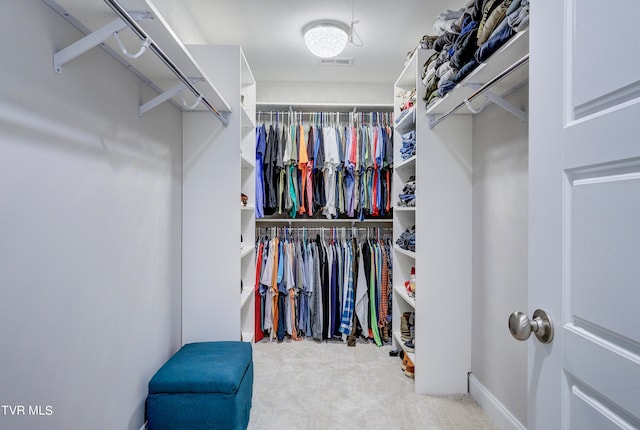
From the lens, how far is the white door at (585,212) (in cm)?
56

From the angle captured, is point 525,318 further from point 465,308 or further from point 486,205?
point 465,308

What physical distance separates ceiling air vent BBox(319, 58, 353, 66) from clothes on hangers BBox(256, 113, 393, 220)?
22.2 inches

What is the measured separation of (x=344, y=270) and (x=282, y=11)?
2.16 m

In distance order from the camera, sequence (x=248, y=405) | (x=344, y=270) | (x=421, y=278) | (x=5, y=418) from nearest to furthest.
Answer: (x=5, y=418)
(x=248, y=405)
(x=421, y=278)
(x=344, y=270)

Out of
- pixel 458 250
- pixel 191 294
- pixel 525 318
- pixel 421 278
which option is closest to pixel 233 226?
pixel 191 294

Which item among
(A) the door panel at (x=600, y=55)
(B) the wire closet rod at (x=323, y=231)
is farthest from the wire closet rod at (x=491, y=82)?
(B) the wire closet rod at (x=323, y=231)

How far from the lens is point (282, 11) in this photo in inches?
89.1

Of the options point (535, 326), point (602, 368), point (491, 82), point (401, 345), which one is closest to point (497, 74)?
point (491, 82)

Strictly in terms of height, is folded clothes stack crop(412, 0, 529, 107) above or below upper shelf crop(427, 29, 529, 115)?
above

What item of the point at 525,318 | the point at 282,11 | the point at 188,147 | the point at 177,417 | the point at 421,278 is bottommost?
the point at 177,417

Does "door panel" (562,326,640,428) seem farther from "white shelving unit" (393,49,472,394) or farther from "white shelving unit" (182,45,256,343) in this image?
"white shelving unit" (182,45,256,343)

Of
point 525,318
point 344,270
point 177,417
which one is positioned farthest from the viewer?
point 344,270

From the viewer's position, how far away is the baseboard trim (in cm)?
176

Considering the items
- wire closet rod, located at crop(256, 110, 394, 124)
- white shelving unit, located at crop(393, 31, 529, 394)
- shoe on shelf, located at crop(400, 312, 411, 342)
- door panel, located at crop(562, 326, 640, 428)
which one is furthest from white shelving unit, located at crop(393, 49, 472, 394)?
door panel, located at crop(562, 326, 640, 428)
